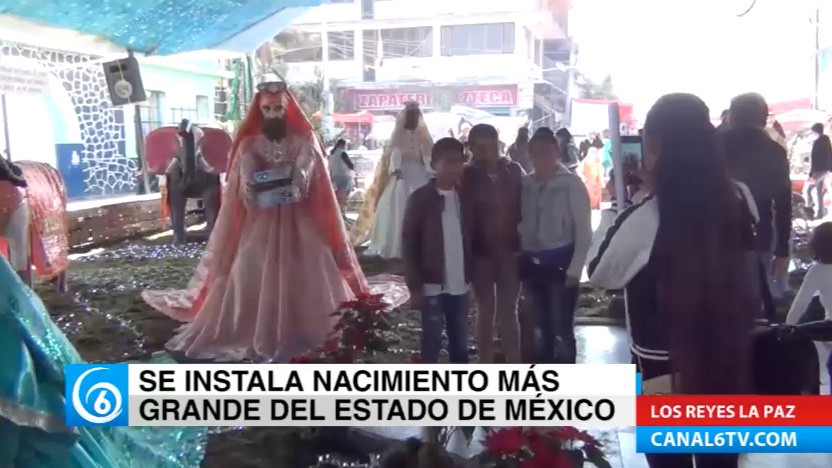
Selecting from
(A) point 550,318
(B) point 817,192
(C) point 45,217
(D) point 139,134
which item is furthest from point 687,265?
(D) point 139,134

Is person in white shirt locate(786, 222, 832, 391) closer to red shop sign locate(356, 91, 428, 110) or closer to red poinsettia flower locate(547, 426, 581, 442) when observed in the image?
red poinsettia flower locate(547, 426, 581, 442)

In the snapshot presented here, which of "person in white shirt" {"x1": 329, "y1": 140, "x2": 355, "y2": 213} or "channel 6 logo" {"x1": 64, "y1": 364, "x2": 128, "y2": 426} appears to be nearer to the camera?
"channel 6 logo" {"x1": 64, "y1": 364, "x2": 128, "y2": 426}

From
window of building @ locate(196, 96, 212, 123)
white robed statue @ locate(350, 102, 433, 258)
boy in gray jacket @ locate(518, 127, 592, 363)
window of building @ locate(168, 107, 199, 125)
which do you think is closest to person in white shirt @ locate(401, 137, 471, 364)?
boy in gray jacket @ locate(518, 127, 592, 363)

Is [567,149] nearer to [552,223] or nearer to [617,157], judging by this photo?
[552,223]

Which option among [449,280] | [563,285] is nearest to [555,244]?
[563,285]

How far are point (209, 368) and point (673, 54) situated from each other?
119 cm

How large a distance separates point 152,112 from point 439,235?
3769mm

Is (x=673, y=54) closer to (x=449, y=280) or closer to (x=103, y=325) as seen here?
(x=449, y=280)

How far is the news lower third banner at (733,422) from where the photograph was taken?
152 centimetres

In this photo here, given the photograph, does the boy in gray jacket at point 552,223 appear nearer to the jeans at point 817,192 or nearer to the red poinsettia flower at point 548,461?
the red poinsettia flower at point 548,461

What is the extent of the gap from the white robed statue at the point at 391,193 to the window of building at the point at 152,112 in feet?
4.68

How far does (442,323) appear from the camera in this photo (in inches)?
89.4

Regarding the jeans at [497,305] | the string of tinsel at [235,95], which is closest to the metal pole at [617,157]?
the jeans at [497,305]

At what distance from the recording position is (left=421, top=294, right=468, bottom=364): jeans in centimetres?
222
